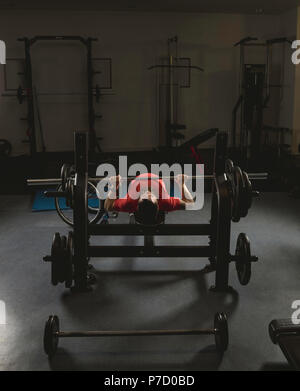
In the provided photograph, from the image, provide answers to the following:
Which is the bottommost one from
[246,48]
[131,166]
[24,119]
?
[131,166]

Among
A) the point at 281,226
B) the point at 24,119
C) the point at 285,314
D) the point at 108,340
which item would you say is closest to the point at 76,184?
the point at 108,340

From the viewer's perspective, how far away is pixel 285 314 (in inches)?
90.6

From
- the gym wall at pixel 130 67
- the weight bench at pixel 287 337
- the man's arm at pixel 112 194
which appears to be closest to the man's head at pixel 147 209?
the man's arm at pixel 112 194

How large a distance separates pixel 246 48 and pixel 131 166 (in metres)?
2.89

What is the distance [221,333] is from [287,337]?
0.94ft

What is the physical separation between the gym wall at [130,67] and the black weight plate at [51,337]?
513cm

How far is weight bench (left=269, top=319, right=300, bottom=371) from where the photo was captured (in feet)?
5.82

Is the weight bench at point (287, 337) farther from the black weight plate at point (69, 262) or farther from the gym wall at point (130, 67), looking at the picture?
the gym wall at point (130, 67)

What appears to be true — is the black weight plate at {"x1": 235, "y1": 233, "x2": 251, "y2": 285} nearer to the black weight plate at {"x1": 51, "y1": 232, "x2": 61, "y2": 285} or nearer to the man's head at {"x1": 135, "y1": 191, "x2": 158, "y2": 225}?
the man's head at {"x1": 135, "y1": 191, "x2": 158, "y2": 225}

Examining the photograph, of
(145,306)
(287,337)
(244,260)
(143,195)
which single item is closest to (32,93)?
(143,195)

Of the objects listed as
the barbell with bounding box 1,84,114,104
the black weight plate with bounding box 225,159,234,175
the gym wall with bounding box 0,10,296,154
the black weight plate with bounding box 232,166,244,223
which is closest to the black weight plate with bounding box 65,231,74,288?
the black weight plate with bounding box 232,166,244,223

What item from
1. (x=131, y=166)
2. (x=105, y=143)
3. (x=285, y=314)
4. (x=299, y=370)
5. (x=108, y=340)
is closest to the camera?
(x=299, y=370)

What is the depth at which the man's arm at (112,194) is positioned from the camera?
269 cm

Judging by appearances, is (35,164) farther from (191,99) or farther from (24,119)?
(191,99)
